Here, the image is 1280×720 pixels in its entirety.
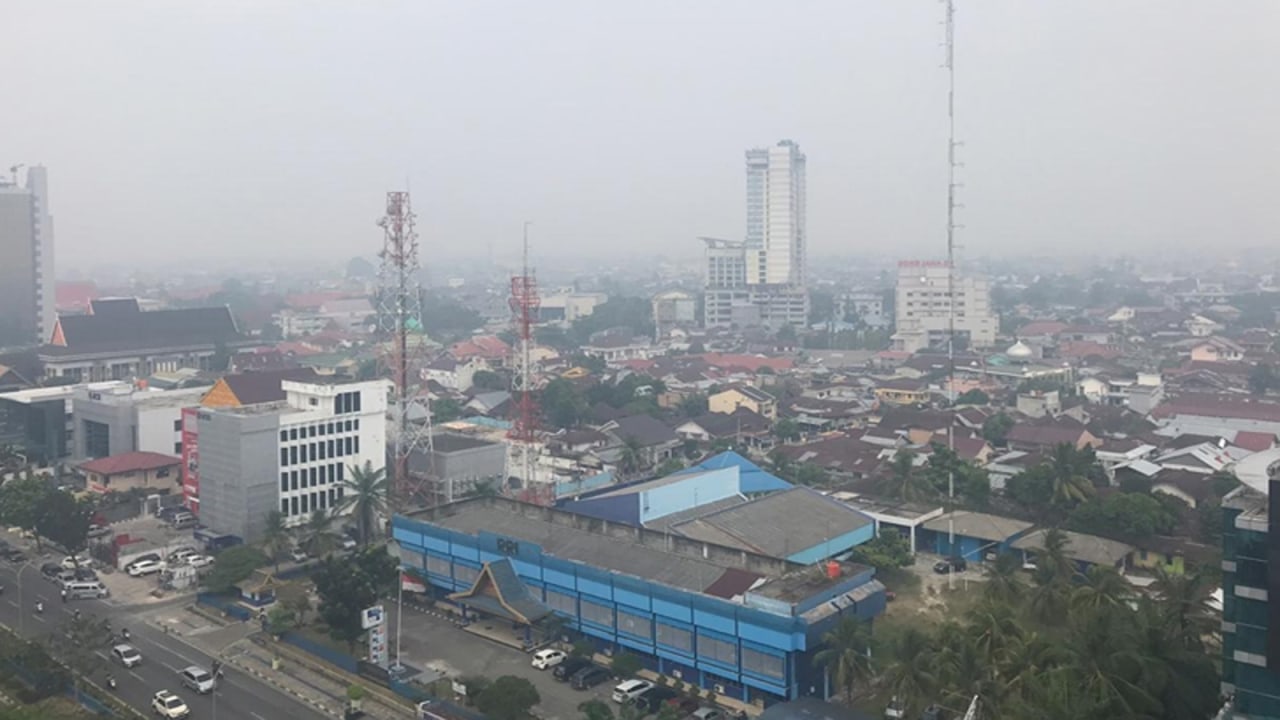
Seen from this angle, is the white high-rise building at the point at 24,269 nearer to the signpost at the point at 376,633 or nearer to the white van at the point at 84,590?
the white van at the point at 84,590

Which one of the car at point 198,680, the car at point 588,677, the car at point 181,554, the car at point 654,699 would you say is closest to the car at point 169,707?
the car at point 198,680

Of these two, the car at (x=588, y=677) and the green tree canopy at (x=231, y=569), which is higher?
the green tree canopy at (x=231, y=569)

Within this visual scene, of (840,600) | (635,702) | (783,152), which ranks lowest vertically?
(635,702)

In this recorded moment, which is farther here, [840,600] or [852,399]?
[852,399]

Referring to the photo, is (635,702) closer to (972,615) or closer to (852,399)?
(972,615)

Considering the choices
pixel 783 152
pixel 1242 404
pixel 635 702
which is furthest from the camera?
pixel 783 152

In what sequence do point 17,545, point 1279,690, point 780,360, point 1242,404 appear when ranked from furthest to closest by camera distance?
point 780,360
point 1242,404
point 17,545
point 1279,690

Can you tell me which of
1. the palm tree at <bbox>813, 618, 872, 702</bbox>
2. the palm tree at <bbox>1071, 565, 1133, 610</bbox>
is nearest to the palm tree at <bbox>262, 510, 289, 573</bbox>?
the palm tree at <bbox>813, 618, 872, 702</bbox>

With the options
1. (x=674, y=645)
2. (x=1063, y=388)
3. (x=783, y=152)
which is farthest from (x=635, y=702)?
(x=783, y=152)
